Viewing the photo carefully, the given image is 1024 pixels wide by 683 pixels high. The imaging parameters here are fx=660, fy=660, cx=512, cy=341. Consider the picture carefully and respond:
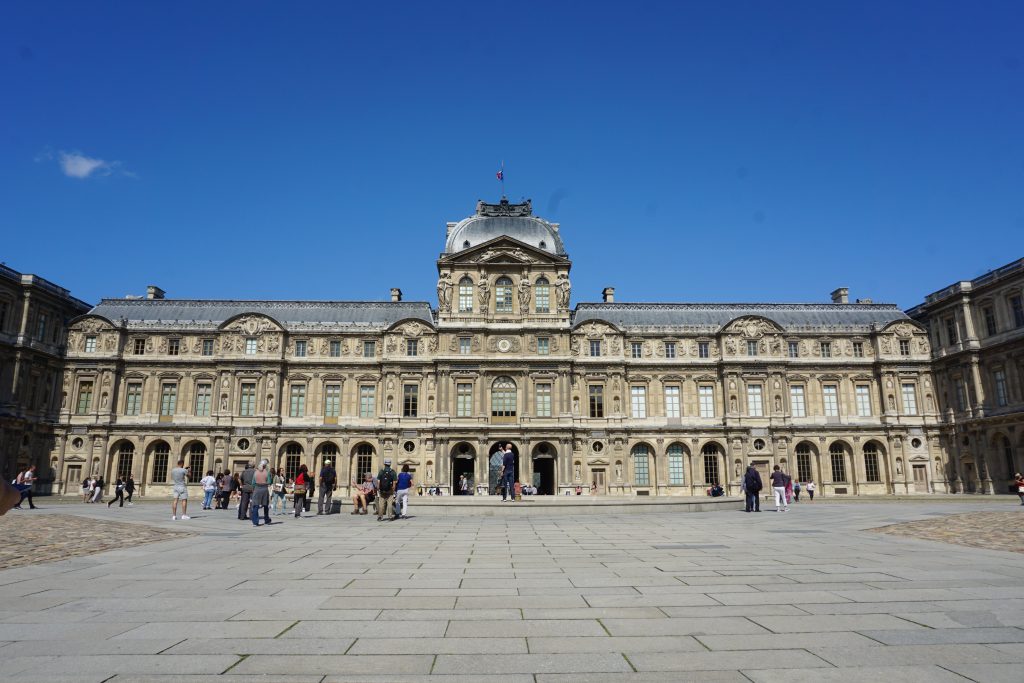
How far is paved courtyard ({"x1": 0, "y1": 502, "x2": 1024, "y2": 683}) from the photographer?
6.02 meters

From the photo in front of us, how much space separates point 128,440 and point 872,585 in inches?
2058

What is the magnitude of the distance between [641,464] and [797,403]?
13336mm

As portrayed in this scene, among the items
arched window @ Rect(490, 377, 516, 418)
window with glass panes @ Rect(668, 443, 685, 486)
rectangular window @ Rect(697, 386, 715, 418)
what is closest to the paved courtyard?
arched window @ Rect(490, 377, 516, 418)

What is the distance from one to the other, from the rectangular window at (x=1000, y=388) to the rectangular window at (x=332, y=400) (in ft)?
155

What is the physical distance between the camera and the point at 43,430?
4753 cm

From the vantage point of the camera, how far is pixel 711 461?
165 ft

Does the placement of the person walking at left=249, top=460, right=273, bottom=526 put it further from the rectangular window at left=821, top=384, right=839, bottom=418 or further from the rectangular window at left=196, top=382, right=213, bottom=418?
the rectangular window at left=821, top=384, right=839, bottom=418

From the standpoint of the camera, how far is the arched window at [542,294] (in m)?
50.6

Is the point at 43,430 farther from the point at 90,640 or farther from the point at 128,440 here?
the point at 90,640

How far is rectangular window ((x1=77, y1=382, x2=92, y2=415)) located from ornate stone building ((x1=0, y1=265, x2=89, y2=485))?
4.56 ft

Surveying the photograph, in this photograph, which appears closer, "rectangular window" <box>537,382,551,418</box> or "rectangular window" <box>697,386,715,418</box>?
"rectangular window" <box>537,382,551,418</box>

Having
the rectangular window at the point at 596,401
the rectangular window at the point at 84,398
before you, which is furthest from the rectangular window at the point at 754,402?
the rectangular window at the point at 84,398

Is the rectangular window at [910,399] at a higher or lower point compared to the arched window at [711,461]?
higher

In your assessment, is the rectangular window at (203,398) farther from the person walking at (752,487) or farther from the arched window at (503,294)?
the person walking at (752,487)
